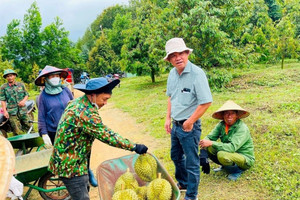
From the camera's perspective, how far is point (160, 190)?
241cm

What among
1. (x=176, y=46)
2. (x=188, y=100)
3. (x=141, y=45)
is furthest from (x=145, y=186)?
(x=141, y=45)

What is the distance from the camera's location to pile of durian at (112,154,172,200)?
2.39m

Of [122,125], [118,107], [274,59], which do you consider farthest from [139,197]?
[274,59]

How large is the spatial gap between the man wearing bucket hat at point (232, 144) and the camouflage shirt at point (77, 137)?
5.67 feet

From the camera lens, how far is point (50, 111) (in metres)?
3.80

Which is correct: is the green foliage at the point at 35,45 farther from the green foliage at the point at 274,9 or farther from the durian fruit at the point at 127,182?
the durian fruit at the point at 127,182

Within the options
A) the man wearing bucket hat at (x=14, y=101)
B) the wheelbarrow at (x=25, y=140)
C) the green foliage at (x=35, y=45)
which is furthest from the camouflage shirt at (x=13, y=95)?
the green foliage at (x=35, y=45)

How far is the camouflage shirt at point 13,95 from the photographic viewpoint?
5.93 meters

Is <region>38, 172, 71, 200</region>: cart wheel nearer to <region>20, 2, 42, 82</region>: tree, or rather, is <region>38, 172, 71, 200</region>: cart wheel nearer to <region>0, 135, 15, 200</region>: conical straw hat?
<region>0, 135, 15, 200</region>: conical straw hat

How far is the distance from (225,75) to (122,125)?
15.9ft

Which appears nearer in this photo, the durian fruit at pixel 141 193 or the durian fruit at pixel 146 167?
the durian fruit at pixel 141 193

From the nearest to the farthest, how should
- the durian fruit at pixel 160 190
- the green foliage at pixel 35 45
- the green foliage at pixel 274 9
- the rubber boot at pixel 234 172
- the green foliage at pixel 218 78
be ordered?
the durian fruit at pixel 160 190, the rubber boot at pixel 234 172, the green foliage at pixel 218 78, the green foliage at pixel 274 9, the green foliage at pixel 35 45

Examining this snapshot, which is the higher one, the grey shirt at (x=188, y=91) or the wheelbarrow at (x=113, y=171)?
the grey shirt at (x=188, y=91)

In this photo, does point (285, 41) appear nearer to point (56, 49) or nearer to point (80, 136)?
point (80, 136)
